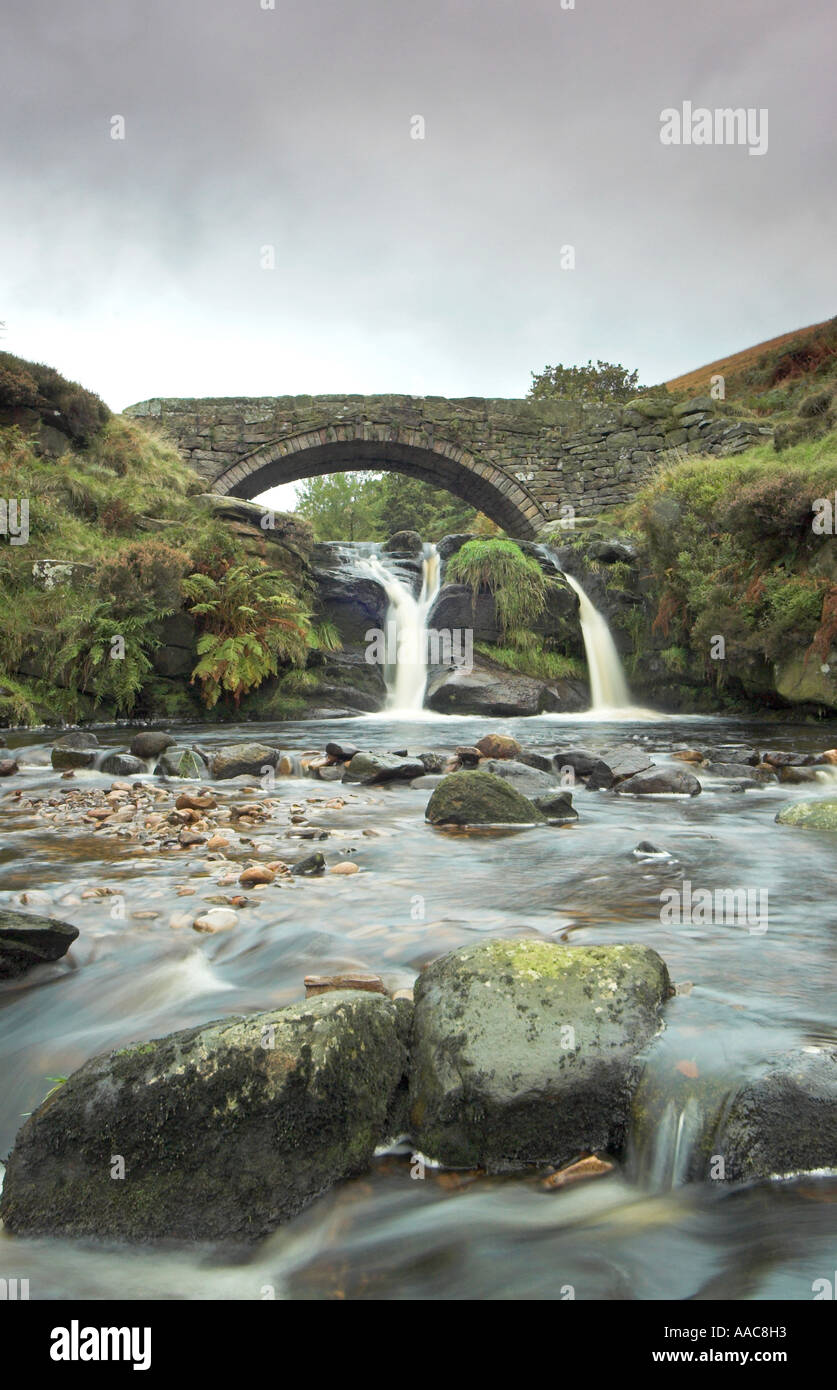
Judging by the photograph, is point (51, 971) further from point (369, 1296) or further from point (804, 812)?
point (804, 812)

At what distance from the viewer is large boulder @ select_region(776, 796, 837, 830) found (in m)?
6.06

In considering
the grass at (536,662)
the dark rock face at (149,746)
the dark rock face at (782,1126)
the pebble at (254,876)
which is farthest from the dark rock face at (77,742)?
the dark rock face at (782,1126)

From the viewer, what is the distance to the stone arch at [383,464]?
976 inches

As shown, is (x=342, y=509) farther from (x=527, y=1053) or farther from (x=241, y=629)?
(x=527, y=1053)

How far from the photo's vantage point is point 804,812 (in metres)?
6.23

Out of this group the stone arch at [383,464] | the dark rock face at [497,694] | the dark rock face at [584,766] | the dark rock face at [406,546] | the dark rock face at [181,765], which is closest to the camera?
the dark rock face at [584,766]

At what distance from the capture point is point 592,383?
139ft

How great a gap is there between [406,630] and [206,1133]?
1520 cm

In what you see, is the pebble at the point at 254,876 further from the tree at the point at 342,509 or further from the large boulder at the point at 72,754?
the tree at the point at 342,509

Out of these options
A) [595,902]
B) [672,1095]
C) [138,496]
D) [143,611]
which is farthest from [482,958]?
[138,496]

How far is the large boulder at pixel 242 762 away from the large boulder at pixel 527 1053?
19.5ft

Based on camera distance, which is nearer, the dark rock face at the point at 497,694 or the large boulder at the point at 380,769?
the large boulder at the point at 380,769

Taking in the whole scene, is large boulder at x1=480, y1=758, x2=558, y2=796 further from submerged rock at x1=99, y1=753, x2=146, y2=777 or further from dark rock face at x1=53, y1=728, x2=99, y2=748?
dark rock face at x1=53, y1=728, x2=99, y2=748

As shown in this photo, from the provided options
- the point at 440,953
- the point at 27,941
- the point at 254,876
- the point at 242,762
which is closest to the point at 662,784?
the point at 242,762
